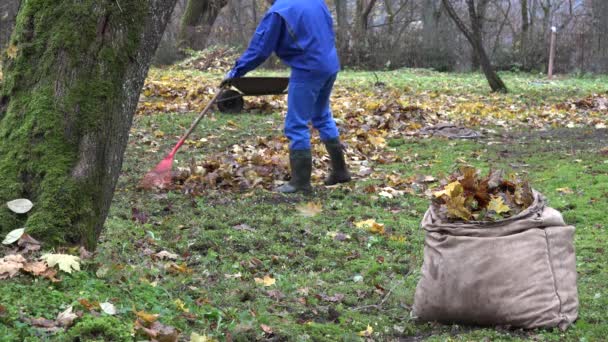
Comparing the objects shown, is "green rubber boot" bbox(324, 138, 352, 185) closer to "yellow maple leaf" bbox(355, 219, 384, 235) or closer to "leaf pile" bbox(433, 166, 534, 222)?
"yellow maple leaf" bbox(355, 219, 384, 235)

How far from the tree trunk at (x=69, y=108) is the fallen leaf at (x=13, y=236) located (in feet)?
0.27

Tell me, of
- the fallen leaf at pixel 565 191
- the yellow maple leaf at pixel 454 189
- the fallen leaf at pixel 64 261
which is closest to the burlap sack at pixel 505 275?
the yellow maple leaf at pixel 454 189

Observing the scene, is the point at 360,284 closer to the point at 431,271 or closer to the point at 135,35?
the point at 431,271

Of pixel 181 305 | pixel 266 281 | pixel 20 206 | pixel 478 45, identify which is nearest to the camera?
pixel 181 305

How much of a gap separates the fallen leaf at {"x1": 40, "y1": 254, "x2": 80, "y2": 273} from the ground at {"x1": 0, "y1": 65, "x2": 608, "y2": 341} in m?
0.06

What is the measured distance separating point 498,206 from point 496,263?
1.02 feet

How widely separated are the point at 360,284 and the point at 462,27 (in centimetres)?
1419

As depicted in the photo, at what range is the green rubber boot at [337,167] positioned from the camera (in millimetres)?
8312

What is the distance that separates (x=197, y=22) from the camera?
27.3 m

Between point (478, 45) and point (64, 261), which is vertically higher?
point (64, 261)

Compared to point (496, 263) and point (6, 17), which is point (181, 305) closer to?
point (496, 263)

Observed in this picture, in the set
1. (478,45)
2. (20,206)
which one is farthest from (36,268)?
(478,45)

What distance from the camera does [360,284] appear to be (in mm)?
5230

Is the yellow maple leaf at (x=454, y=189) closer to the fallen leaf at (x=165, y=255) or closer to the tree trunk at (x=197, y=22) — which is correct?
the fallen leaf at (x=165, y=255)
